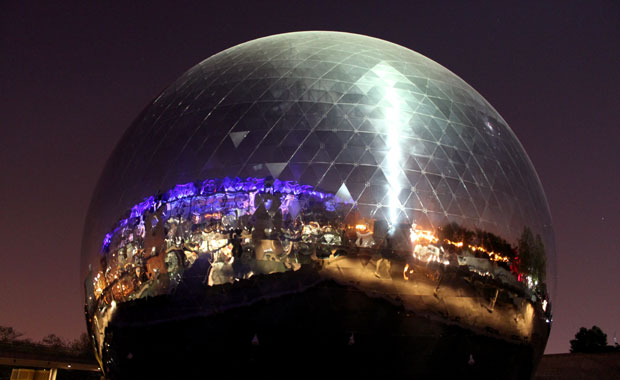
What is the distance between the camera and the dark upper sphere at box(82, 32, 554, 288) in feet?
36.4

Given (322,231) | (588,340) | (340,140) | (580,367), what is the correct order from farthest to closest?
(588,340)
(580,367)
(340,140)
(322,231)

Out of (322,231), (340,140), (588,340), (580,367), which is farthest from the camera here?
(588,340)

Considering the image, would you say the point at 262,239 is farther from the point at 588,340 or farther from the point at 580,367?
the point at 588,340

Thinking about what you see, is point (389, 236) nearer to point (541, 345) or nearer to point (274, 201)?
point (274, 201)

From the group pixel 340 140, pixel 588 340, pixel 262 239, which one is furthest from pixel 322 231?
pixel 588 340

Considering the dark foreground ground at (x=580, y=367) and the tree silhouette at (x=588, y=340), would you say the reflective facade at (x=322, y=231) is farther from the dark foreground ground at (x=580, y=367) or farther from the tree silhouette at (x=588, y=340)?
the tree silhouette at (x=588, y=340)

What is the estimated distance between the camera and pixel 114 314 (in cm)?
1219

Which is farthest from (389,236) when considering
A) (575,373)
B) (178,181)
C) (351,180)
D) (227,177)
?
(575,373)

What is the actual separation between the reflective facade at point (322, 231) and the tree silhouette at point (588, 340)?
2747cm

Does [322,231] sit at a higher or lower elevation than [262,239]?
higher

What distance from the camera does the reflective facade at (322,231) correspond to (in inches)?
416

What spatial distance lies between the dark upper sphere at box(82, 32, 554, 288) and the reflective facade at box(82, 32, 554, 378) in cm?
4

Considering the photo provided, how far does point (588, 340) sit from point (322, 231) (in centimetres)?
3299

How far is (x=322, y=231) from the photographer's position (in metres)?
10.5
